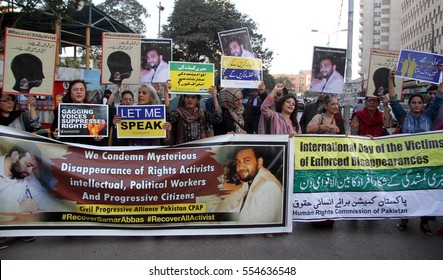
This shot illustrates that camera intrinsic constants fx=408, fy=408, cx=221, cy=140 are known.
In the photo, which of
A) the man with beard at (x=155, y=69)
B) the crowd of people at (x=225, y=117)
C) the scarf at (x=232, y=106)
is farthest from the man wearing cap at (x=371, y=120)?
the man with beard at (x=155, y=69)

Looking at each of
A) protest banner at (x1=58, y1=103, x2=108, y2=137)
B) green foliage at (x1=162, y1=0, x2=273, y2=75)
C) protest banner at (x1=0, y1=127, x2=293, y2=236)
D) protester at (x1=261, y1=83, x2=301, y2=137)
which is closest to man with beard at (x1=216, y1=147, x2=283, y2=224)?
protest banner at (x1=0, y1=127, x2=293, y2=236)

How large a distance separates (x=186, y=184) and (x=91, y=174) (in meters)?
1.02

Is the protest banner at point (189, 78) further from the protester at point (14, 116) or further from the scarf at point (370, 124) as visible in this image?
the scarf at point (370, 124)

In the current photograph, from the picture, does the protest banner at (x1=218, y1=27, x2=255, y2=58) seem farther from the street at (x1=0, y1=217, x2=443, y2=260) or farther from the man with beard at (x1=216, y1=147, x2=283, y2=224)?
the street at (x1=0, y1=217, x2=443, y2=260)

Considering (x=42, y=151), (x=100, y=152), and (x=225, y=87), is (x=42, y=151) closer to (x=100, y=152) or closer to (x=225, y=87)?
(x=100, y=152)

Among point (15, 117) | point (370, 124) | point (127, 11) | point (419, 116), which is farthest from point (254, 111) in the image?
point (127, 11)

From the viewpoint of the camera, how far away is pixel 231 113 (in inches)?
207

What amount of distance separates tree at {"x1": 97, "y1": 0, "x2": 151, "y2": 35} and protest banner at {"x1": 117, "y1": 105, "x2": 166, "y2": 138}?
127ft

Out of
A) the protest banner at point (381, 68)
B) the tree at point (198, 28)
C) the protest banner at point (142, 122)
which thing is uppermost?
the tree at point (198, 28)

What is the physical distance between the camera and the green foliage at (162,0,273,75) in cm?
3294

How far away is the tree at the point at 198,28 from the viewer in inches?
1297

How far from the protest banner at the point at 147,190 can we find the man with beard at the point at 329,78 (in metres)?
1.68

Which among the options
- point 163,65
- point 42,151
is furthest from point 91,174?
point 163,65

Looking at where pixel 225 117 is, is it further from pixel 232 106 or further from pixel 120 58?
pixel 120 58
